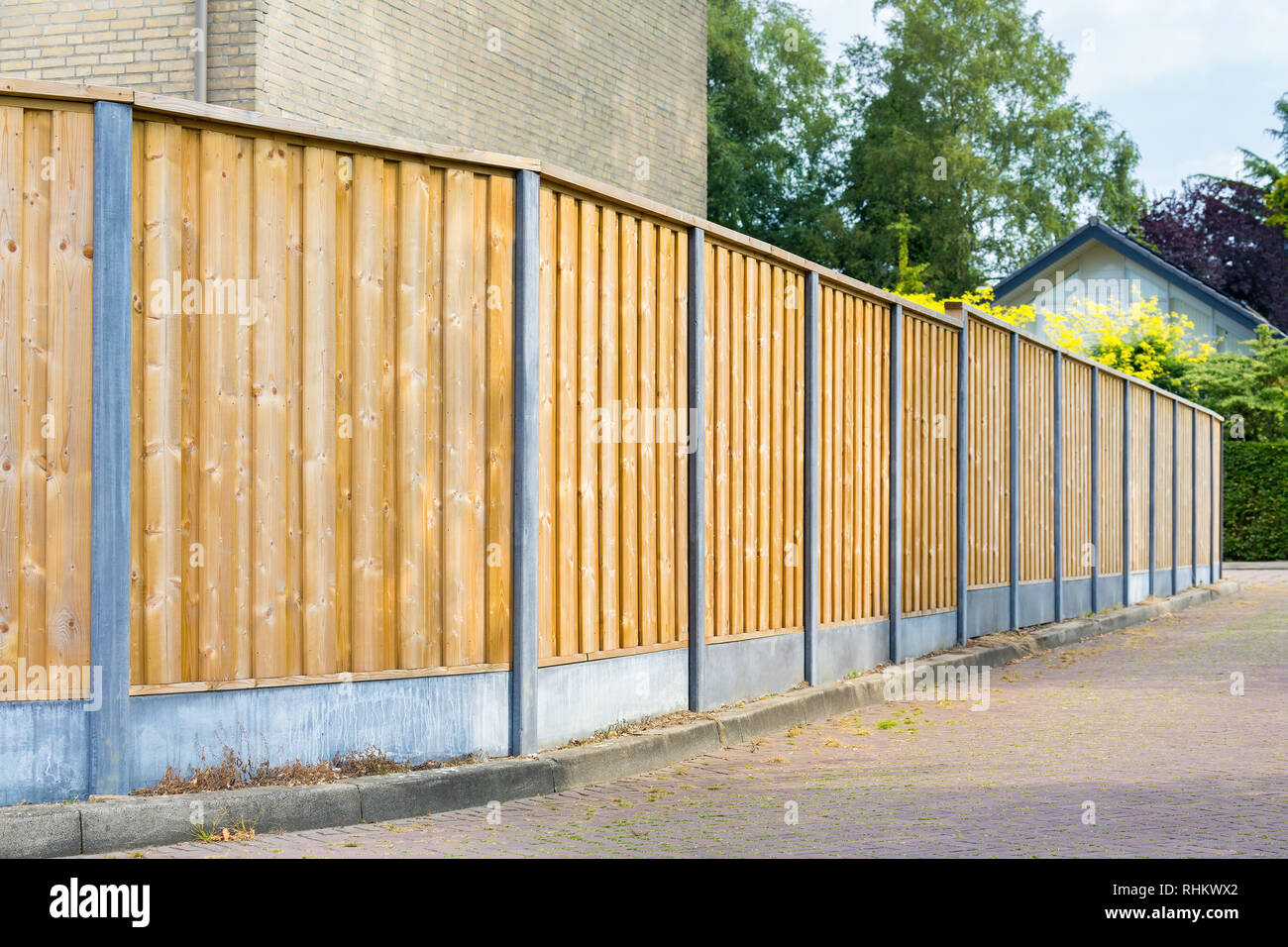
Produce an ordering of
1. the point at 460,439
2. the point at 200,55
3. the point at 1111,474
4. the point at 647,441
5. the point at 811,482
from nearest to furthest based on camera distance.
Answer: the point at 460,439
the point at 647,441
the point at 811,482
the point at 200,55
the point at 1111,474

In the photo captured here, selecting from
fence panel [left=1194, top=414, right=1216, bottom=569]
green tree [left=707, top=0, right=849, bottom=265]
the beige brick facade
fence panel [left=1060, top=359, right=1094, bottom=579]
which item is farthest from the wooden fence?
green tree [left=707, top=0, right=849, bottom=265]

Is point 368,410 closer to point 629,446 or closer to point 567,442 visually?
point 567,442

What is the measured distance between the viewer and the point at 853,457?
11.3 meters

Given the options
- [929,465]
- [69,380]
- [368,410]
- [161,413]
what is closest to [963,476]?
[929,465]

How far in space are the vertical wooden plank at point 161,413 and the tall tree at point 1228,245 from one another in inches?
1870

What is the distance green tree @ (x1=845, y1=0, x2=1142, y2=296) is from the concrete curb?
135ft

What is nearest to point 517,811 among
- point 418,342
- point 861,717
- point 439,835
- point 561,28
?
point 439,835

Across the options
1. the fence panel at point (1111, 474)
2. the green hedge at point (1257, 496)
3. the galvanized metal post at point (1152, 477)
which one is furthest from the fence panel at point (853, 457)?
the green hedge at point (1257, 496)

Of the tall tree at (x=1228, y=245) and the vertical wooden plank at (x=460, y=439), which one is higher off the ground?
the tall tree at (x=1228, y=245)

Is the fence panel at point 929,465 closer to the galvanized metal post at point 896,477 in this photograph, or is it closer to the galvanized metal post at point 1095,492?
the galvanized metal post at point 896,477

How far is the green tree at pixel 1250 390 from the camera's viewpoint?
33188 millimetres

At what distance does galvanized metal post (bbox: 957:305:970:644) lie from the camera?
13.4 m

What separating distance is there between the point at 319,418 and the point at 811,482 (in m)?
4.57

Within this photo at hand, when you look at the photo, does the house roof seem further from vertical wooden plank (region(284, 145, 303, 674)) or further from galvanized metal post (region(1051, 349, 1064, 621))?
vertical wooden plank (region(284, 145, 303, 674))
